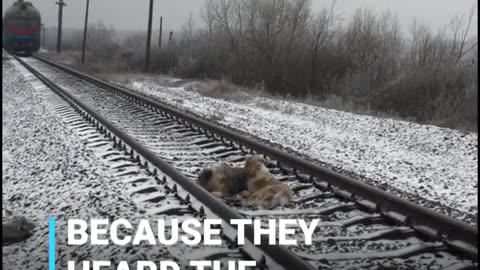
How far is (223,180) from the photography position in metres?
5.79

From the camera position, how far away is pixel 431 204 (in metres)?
5.94

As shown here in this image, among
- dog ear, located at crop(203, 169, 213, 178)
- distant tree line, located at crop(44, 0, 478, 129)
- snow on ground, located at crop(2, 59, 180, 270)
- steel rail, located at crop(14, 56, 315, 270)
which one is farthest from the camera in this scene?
distant tree line, located at crop(44, 0, 478, 129)

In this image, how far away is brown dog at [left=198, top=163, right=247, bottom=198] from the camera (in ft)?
18.8

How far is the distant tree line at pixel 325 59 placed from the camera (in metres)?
16.5

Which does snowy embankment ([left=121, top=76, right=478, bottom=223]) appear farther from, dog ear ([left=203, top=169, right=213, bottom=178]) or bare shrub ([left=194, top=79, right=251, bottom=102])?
bare shrub ([left=194, top=79, right=251, bottom=102])

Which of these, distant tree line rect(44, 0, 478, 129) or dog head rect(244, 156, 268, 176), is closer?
dog head rect(244, 156, 268, 176)

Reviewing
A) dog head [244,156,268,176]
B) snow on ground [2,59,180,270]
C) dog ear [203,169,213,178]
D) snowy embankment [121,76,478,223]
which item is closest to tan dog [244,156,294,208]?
dog head [244,156,268,176]

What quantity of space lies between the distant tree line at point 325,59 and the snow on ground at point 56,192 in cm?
797

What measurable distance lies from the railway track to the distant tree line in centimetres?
736

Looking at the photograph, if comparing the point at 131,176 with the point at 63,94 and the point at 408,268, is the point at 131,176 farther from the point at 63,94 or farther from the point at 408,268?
the point at 63,94

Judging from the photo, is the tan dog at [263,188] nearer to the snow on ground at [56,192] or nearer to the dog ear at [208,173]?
the dog ear at [208,173]

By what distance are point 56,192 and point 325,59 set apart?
941 inches

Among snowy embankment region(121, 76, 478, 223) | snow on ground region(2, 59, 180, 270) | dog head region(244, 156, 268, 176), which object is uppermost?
dog head region(244, 156, 268, 176)

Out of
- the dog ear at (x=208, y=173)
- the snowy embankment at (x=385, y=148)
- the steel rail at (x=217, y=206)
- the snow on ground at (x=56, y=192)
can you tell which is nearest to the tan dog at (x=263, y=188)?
the dog ear at (x=208, y=173)
